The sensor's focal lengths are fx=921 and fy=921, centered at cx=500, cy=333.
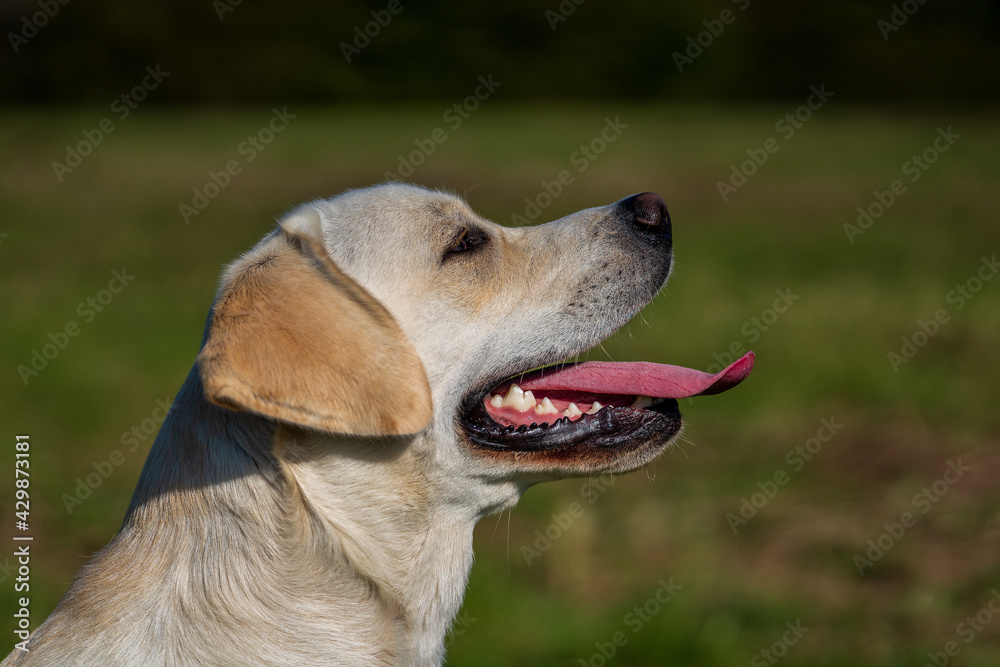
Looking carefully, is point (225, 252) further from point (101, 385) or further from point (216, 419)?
point (216, 419)

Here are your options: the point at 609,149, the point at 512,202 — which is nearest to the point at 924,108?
the point at 609,149

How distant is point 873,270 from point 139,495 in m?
11.9

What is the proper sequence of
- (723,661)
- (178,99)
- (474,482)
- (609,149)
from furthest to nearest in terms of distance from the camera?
(178,99) < (609,149) < (723,661) < (474,482)

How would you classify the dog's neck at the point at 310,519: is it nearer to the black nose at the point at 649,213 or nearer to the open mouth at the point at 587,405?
the open mouth at the point at 587,405

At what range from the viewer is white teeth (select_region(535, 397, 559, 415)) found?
326cm

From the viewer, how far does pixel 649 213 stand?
348 cm

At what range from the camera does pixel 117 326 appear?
454 inches

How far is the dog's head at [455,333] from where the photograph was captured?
97.7 inches

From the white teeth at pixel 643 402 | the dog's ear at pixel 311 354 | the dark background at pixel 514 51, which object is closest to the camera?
the dog's ear at pixel 311 354

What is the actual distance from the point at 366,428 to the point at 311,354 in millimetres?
251

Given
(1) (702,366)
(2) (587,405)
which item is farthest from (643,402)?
(1) (702,366)

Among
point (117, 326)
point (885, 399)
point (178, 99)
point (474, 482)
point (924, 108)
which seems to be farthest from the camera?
point (178, 99)

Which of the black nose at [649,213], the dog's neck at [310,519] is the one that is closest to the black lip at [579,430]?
the dog's neck at [310,519]

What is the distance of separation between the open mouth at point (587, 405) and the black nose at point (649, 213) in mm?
515
